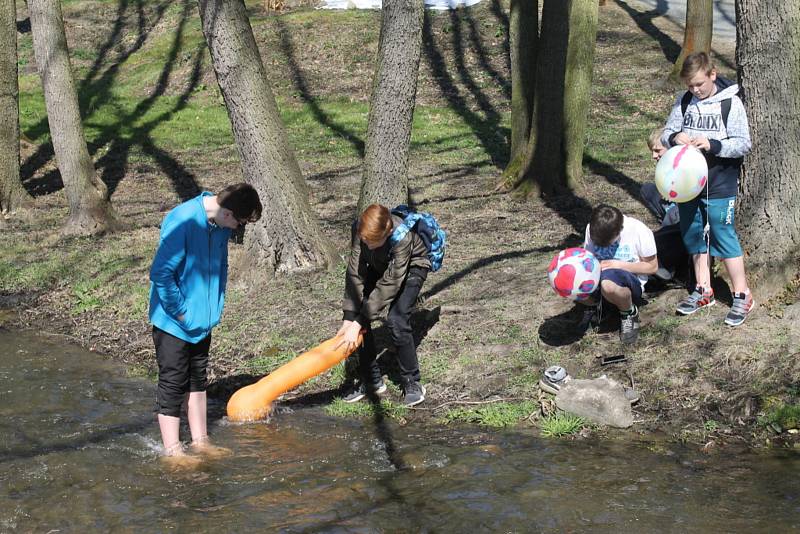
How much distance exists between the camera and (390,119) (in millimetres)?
8828

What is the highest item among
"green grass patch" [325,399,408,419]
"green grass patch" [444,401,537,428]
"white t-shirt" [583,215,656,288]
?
"white t-shirt" [583,215,656,288]

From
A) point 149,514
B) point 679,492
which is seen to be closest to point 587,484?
point 679,492

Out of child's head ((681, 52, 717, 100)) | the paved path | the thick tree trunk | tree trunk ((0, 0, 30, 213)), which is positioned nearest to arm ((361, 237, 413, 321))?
child's head ((681, 52, 717, 100))

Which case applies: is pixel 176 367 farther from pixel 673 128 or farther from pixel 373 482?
pixel 673 128

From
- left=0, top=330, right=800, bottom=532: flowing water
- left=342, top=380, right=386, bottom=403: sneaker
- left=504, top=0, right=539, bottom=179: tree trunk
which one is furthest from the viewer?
left=504, top=0, right=539, bottom=179: tree trunk

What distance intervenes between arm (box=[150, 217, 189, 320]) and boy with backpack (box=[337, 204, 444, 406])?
4.59ft

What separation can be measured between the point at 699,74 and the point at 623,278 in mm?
1607

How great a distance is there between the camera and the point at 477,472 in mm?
5656

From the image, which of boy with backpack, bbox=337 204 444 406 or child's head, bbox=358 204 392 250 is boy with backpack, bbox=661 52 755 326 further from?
child's head, bbox=358 204 392 250

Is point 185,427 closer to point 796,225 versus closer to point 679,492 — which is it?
point 679,492

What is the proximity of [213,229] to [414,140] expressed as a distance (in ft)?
39.2

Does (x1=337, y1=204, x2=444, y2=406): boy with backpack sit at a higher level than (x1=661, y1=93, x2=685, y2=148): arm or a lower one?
lower

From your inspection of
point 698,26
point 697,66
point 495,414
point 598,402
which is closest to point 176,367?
point 495,414

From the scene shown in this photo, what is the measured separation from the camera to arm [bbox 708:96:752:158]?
22.0 feet
